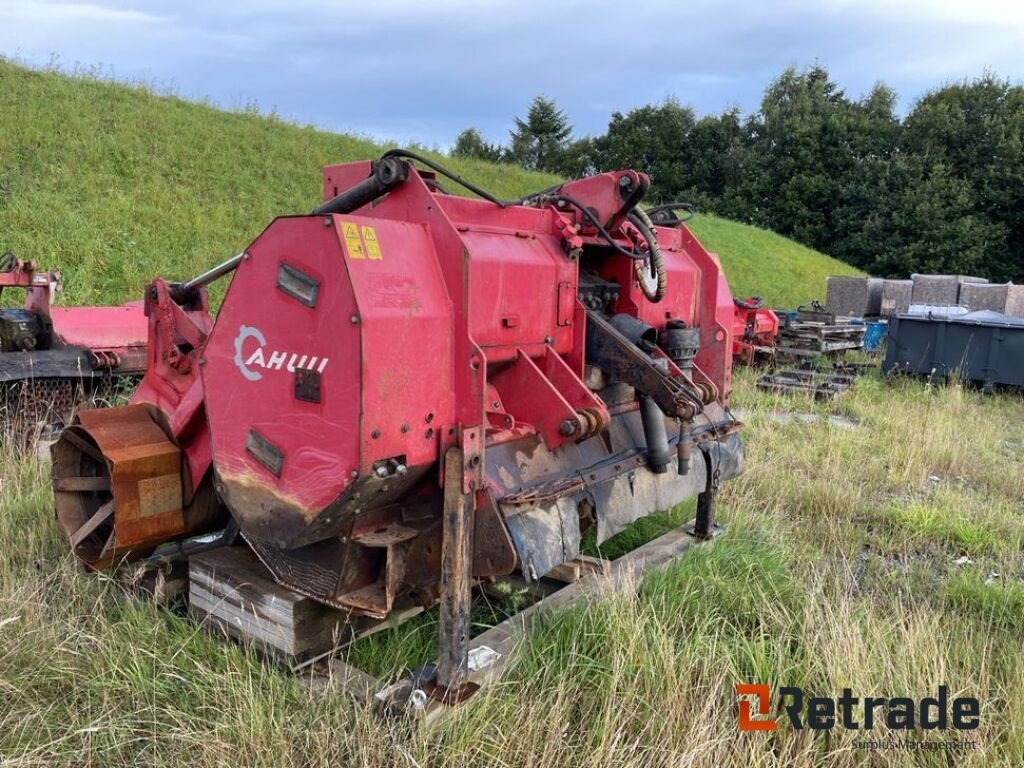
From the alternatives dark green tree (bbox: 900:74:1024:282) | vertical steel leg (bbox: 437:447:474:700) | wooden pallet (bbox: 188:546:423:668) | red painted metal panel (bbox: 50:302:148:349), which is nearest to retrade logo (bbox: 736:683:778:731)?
vertical steel leg (bbox: 437:447:474:700)

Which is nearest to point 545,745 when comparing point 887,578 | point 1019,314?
point 887,578

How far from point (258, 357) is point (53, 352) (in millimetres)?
3590

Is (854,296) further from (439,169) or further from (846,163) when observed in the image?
(846,163)

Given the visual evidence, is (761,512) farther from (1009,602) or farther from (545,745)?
(545,745)

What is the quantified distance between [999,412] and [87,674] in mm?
8276

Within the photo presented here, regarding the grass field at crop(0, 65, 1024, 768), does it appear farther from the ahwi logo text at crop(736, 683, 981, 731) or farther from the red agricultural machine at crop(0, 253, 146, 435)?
the red agricultural machine at crop(0, 253, 146, 435)

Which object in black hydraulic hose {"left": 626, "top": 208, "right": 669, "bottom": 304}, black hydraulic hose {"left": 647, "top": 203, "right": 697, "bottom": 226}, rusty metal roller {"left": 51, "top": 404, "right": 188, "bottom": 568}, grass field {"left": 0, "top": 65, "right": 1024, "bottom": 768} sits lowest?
grass field {"left": 0, "top": 65, "right": 1024, "bottom": 768}

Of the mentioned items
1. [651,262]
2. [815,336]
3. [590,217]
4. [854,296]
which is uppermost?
[590,217]

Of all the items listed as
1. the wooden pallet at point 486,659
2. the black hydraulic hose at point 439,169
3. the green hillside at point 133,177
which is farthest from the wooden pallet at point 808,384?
the green hillside at point 133,177

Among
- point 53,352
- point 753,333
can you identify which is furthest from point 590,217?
point 753,333

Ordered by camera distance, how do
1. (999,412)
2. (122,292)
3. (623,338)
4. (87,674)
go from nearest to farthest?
(87,674) < (623,338) < (999,412) < (122,292)

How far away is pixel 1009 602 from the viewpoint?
10.6 ft

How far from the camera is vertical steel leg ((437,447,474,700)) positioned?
223 cm

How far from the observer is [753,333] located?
31.4ft
